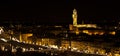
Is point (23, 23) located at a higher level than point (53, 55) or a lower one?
lower

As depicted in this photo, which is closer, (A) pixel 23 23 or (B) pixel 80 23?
(B) pixel 80 23

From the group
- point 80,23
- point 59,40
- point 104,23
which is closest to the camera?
point 59,40

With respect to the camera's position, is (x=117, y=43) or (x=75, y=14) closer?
(x=117, y=43)

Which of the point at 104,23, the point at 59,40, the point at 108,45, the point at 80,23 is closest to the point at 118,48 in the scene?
the point at 108,45

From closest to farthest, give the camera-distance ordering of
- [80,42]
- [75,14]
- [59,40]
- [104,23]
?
[80,42] < [59,40] < [75,14] < [104,23]

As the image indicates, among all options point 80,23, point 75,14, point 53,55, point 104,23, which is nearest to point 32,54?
point 53,55

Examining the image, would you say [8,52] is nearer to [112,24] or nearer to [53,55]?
[53,55]

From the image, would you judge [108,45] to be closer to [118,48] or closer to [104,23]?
[118,48]

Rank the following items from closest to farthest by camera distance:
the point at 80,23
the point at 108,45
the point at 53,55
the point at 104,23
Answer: the point at 53,55 < the point at 108,45 < the point at 80,23 < the point at 104,23

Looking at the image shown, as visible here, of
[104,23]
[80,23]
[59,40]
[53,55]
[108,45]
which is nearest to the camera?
[53,55]
